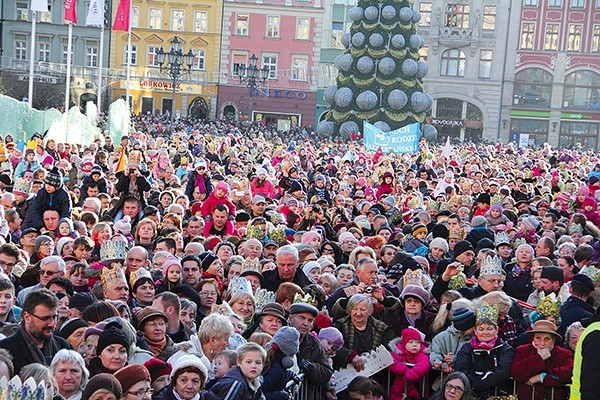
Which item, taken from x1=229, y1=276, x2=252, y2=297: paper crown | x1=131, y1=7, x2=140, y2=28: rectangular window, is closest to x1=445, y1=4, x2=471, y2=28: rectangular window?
x1=131, y1=7, x2=140, y2=28: rectangular window

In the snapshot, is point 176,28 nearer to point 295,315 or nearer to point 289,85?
point 289,85

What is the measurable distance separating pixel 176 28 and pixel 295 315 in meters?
67.2

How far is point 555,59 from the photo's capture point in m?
74.6

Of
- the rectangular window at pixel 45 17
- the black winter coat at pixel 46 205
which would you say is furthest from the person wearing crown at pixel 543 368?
the rectangular window at pixel 45 17

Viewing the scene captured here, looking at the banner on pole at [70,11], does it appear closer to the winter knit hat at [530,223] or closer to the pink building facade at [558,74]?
the winter knit hat at [530,223]

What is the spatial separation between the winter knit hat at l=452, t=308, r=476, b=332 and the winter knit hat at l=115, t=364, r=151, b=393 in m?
3.37

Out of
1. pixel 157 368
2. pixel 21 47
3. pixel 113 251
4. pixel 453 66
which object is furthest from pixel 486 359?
pixel 21 47

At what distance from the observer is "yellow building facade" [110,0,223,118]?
71938mm

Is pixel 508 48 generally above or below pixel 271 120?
above

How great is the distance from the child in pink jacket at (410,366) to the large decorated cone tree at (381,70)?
111 feet

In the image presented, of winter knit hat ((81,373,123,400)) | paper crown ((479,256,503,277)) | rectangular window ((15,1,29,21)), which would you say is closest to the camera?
winter knit hat ((81,373,123,400))

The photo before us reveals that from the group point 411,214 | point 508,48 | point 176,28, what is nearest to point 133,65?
point 176,28

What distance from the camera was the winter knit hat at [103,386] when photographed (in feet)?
21.0

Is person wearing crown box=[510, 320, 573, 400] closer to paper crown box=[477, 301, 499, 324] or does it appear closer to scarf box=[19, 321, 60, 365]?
paper crown box=[477, 301, 499, 324]
